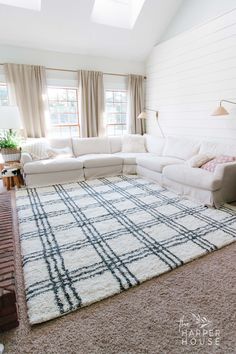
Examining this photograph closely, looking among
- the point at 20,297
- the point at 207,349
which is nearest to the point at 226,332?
the point at 207,349

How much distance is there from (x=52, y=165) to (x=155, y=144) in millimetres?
2181

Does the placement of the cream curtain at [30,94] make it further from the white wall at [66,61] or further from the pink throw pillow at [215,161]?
the pink throw pillow at [215,161]

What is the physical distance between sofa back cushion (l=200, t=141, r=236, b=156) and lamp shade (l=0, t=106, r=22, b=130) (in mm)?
3143

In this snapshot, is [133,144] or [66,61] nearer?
[66,61]

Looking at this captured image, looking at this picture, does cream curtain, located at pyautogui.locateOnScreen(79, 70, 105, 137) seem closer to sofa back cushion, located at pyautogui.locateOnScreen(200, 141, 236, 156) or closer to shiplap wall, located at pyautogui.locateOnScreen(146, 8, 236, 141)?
shiplap wall, located at pyautogui.locateOnScreen(146, 8, 236, 141)

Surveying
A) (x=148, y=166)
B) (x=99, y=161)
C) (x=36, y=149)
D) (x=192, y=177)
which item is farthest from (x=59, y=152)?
(x=192, y=177)

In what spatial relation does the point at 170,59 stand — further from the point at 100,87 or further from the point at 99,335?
the point at 99,335

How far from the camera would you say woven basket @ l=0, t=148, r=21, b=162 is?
149 inches

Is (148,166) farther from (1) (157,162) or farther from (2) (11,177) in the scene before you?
(2) (11,177)

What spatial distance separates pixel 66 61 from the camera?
4.79m

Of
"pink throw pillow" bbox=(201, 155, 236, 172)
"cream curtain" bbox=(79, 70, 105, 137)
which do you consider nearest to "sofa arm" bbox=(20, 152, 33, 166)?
"cream curtain" bbox=(79, 70, 105, 137)

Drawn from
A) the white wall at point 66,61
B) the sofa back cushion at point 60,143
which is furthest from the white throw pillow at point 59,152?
the white wall at point 66,61

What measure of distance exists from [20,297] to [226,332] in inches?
50.8

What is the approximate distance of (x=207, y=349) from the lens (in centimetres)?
115
